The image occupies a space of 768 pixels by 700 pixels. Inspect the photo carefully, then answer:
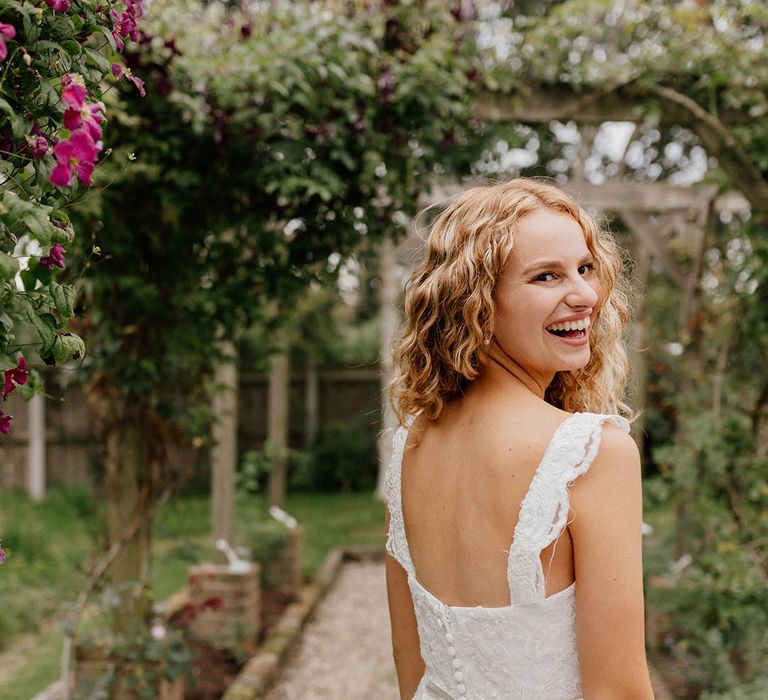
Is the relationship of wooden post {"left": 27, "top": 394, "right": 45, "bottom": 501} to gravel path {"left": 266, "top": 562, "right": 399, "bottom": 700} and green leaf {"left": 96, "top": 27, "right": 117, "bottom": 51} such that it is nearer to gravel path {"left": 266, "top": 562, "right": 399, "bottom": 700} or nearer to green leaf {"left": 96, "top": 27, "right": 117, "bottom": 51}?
gravel path {"left": 266, "top": 562, "right": 399, "bottom": 700}

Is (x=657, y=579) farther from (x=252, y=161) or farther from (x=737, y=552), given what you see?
(x=252, y=161)

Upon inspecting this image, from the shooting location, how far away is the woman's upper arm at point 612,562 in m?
1.17

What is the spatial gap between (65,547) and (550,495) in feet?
19.0

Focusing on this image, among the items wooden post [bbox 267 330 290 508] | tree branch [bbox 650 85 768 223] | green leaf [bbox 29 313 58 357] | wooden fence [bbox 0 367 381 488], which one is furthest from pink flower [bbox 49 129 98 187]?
wooden fence [bbox 0 367 381 488]

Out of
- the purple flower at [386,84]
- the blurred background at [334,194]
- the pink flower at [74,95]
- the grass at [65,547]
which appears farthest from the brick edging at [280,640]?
the pink flower at [74,95]

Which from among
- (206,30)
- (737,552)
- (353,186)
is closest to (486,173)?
(353,186)

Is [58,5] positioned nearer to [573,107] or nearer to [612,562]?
[612,562]

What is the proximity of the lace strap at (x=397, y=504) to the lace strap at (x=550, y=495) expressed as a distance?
11.7 inches

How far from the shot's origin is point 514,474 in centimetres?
123

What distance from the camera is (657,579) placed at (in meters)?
4.50

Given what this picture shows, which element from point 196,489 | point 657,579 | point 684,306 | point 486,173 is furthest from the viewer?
point 196,489

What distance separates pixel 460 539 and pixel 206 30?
6.92 ft

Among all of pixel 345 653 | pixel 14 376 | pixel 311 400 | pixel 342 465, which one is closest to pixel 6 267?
pixel 14 376

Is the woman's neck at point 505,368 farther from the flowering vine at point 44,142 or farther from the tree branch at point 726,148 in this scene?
the tree branch at point 726,148
